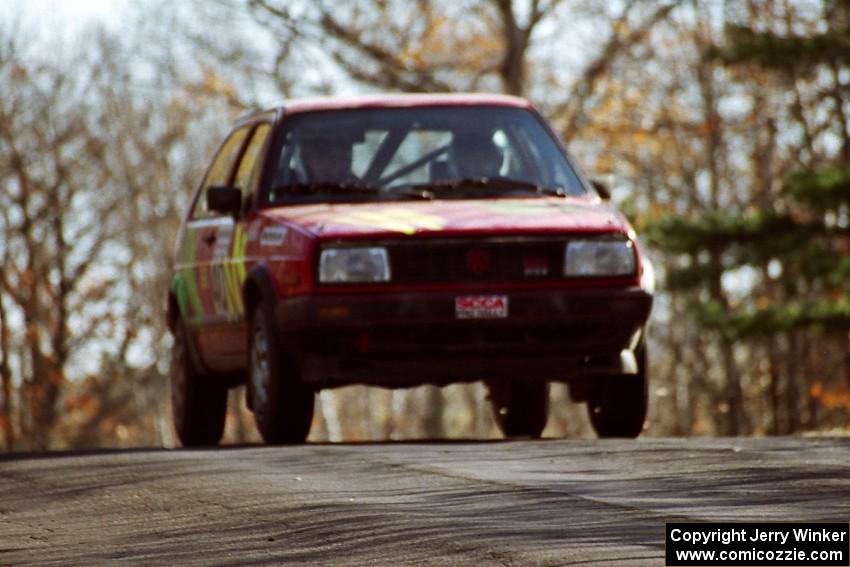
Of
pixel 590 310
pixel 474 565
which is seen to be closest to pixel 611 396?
pixel 590 310

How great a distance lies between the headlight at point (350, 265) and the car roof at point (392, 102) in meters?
1.53

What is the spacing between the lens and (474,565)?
21.0 ft

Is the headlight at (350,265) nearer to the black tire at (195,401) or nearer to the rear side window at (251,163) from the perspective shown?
the rear side window at (251,163)

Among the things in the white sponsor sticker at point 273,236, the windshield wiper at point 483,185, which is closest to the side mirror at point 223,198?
the white sponsor sticker at point 273,236

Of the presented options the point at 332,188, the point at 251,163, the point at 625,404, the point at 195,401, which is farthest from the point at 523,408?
the point at 332,188

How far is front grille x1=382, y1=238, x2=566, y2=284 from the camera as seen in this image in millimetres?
11203

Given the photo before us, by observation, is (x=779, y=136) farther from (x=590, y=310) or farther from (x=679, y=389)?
(x=590, y=310)

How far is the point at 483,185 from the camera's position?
Answer: 12.0 metres

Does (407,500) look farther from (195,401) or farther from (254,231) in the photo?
(195,401)

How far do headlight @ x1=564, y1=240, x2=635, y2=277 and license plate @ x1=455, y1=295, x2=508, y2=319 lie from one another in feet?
1.19

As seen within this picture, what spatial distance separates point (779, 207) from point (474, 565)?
1548 inches

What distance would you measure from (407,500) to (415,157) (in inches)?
167

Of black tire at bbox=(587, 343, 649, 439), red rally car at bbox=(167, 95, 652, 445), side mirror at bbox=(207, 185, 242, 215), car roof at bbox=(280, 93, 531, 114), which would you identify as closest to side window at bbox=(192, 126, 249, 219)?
red rally car at bbox=(167, 95, 652, 445)

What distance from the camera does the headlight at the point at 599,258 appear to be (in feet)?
37.0
